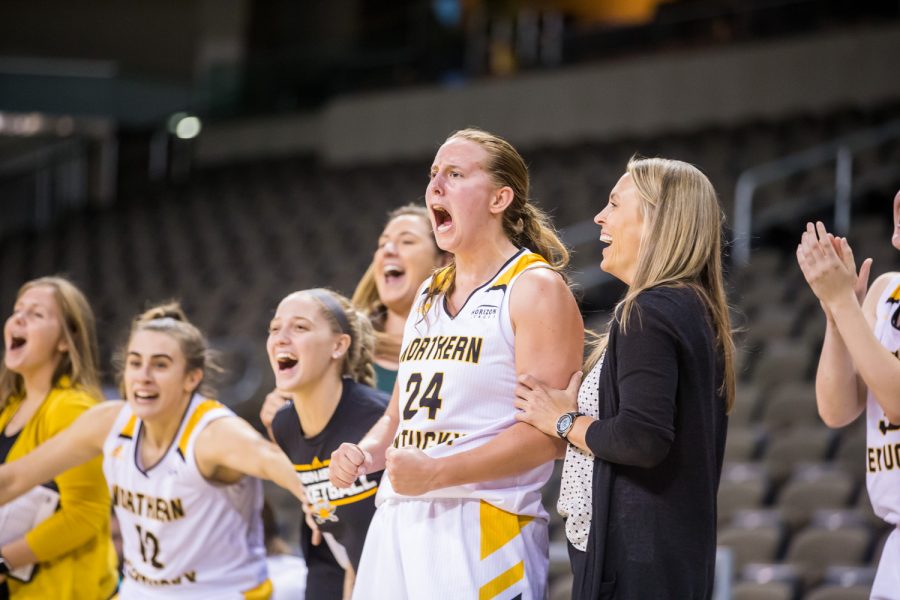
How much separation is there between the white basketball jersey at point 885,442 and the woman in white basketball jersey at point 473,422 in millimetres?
707

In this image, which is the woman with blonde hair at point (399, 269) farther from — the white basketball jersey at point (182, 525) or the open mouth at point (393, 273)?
the white basketball jersey at point (182, 525)

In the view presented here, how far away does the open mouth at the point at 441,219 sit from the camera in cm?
283

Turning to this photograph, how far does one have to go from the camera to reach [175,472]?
11.6 feet

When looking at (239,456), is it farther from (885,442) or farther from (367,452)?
(885,442)

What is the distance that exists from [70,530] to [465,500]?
171cm

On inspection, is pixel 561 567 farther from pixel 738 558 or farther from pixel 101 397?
pixel 101 397

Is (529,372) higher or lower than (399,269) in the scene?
lower

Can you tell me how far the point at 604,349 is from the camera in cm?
274

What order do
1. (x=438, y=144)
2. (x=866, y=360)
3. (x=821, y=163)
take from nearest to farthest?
1. (x=866, y=360)
2. (x=438, y=144)
3. (x=821, y=163)

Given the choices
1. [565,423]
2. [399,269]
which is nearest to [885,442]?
[565,423]

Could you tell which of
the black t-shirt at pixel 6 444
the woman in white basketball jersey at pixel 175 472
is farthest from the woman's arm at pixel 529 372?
the black t-shirt at pixel 6 444

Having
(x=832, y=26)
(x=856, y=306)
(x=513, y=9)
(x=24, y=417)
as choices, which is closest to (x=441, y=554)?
(x=856, y=306)

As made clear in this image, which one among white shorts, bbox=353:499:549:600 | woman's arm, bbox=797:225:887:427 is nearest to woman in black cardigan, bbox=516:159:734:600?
white shorts, bbox=353:499:549:600

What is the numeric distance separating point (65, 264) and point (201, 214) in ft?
5.71
